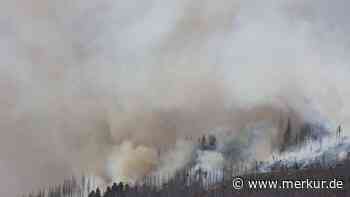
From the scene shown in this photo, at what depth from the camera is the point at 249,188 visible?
583 feet

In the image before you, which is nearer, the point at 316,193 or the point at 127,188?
the point at 316,193

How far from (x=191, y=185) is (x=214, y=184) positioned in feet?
25.9

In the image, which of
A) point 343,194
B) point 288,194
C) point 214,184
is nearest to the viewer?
point 288,194

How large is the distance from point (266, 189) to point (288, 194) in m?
13.8

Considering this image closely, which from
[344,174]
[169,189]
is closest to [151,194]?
[169,189]

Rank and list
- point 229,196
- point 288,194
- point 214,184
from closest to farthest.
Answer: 1. point 288,194
2. point 229,196
3. point 214,184

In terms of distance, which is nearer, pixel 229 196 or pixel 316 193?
pixel 316 193

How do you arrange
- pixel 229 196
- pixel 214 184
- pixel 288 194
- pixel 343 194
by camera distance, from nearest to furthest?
pixel 288 194
pixel 343 194
pixel 229 196
pixel 214 184

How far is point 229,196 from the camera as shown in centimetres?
18262

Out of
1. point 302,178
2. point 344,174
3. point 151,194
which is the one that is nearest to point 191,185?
point 151,194

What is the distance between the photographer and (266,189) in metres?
174

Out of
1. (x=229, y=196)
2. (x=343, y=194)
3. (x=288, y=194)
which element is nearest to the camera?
(x=288, y=194)

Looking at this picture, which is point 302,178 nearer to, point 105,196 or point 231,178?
point 231,178

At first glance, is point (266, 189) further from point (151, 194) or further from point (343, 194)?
point (151, 194)
